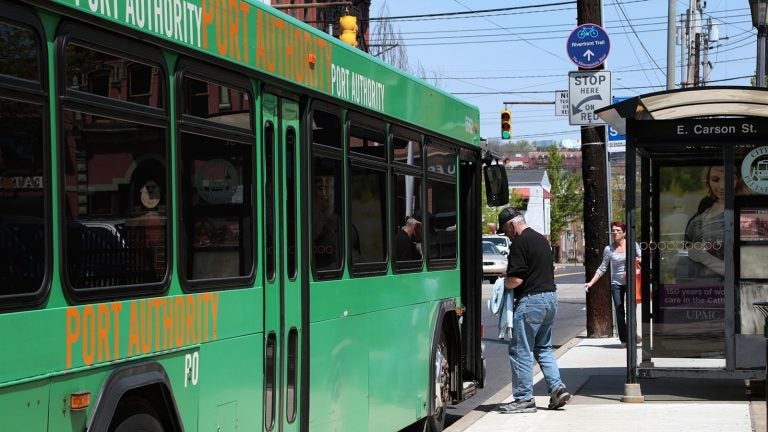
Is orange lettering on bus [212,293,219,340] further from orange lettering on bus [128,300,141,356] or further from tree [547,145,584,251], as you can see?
tree [547,145,584,251]

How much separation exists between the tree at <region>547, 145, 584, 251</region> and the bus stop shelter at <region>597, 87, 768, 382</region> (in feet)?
316

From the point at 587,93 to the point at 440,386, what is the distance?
24.2 feet

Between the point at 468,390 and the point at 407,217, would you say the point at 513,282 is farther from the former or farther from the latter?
the point at 407,217

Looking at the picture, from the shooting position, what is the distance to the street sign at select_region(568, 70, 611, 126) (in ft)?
53.7

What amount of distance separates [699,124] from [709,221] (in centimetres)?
117

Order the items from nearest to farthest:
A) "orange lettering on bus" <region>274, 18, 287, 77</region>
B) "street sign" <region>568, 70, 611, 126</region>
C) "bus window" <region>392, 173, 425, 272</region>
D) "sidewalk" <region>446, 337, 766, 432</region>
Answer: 1. "orange lettering on bus" <region>274, 18, 287, 77</region>
2. "bus window" <region>392, 173, 425, 272</region>
3. "sidewalk" <region>446, 337, 766, 432</region>
4. "street sign" <region>568, 70, 611, 126</region>

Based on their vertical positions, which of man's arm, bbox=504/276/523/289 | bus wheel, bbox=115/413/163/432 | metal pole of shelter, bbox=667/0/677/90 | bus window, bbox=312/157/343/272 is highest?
metal pole of shelter, bbox=667/0/677/90

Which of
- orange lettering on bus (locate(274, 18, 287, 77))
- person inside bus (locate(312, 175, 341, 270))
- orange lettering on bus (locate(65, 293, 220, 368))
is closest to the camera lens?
orange lettering on bus (locate(65, 293, 220, 368))

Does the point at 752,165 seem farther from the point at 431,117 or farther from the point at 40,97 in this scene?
the point at 40,97

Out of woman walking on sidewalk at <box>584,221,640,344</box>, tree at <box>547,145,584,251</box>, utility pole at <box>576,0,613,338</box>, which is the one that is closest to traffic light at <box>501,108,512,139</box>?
utility pole at <box>576,0,613,338</box>

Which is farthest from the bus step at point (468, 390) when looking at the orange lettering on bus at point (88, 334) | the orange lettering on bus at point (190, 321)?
the orange lettering on bus at point (88, 334)

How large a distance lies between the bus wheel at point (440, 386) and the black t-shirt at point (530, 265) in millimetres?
1238

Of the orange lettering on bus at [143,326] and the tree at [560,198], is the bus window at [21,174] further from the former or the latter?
the tree at [560,198]

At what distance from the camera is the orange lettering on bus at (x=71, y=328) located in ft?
14.4
